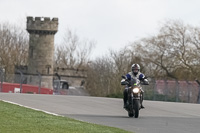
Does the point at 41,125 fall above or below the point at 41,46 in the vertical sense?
below

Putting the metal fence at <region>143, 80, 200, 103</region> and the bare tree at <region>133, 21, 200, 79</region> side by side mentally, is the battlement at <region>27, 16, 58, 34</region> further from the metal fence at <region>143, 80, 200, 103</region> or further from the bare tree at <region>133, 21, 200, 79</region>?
the metal fence at <region>143, 80, 200, 103</region>

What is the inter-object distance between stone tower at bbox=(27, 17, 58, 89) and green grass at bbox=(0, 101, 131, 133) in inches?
2986

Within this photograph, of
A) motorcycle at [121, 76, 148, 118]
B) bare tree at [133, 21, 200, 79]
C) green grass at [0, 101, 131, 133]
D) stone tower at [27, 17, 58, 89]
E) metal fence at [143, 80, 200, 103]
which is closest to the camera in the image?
green grass at [0, 101, 131, 133]

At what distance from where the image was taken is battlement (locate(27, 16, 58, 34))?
94312 mm

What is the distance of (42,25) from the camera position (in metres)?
94.6

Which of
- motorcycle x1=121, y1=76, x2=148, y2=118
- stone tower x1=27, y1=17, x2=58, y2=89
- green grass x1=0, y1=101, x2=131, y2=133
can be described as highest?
stone tower x1=27, y1=17, x2=58, y2=89

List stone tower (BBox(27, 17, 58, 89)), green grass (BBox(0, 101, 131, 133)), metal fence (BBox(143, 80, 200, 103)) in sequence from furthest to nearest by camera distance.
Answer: stone tower (BBox(27, 17, 58, 89)) < metal fence (BBox(143, 80, 200, 103)) < green grass (BBox(0, 101, 131, 133))

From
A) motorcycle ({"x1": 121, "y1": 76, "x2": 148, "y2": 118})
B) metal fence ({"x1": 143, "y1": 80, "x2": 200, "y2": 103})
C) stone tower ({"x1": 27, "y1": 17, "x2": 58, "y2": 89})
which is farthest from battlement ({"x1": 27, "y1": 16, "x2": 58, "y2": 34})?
motorcycle ({"x1": 121, "y1": 76, "x2": 148, "y2": 118})

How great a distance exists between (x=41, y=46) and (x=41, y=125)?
258ft

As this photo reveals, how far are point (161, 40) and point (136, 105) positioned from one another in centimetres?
4887

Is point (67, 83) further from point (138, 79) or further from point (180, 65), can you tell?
point (138, 79)

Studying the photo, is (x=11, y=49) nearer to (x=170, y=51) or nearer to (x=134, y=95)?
(x=170, y=51)

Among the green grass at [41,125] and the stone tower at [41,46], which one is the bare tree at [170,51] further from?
the green grass at [41,125]

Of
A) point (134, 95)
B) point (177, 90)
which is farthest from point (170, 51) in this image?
point (134, 95)
